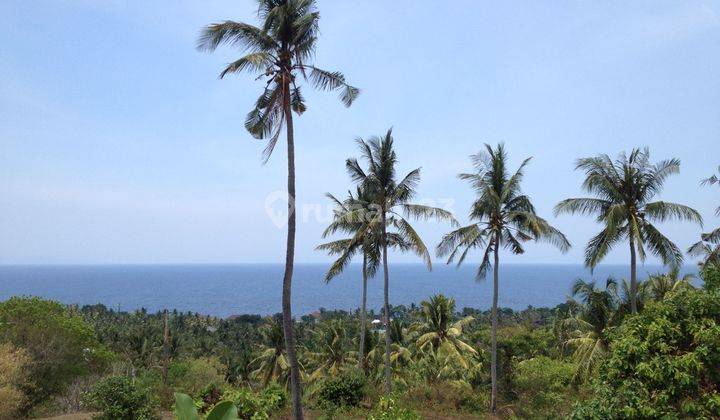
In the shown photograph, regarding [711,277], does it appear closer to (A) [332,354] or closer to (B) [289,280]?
(B) [289,280]

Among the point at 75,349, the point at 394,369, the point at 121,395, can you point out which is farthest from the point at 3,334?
the point at 394,369

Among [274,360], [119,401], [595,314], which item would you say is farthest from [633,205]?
[274,360]

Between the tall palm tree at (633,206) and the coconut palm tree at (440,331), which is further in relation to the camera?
the coconut palm tree at (440,331)

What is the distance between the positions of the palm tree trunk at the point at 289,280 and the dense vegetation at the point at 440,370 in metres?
1.74

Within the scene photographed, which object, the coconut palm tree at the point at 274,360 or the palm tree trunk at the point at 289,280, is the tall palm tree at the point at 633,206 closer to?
the palm tree trunk at the point at 289,280

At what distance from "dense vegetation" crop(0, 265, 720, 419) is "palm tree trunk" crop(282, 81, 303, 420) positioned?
1738 millimetres

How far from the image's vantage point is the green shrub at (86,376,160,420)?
12.7m

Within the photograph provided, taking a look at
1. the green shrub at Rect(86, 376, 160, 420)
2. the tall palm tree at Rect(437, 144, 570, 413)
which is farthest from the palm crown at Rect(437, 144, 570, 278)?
the green shrub at Rect(86, 376, 160, 420)

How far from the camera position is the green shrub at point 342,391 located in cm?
1756

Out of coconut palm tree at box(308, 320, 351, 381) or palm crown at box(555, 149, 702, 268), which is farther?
coconut palm tree at box(308, 320, 351, 381)

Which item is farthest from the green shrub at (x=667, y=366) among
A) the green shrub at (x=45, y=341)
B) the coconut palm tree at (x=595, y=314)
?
the green shrub at (x=45, y=341)

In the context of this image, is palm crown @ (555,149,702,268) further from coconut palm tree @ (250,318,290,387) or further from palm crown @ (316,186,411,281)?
coconut palm tree @ (250,318,290,387)

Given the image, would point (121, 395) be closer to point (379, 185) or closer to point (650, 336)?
point (379, 185)

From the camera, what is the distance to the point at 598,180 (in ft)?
53.9
